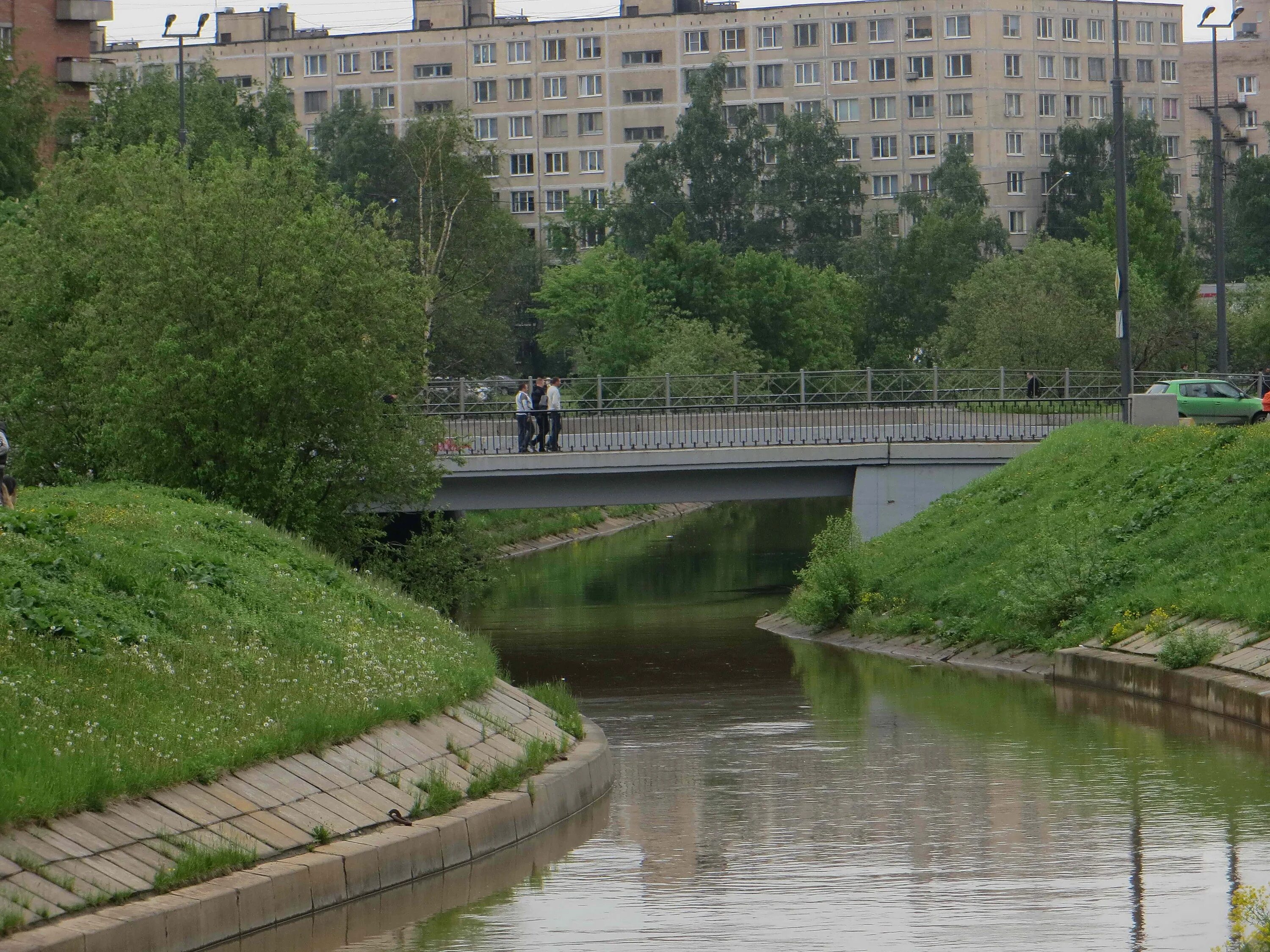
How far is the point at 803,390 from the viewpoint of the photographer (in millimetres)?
41281

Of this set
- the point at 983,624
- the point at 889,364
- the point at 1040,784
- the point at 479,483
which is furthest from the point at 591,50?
the point at 1040,784

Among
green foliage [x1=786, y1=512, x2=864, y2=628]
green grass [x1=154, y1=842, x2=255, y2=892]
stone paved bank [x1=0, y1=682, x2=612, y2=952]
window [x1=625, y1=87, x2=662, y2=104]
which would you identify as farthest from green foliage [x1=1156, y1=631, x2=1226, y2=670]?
window [x1=625, y1=87, x2=662, y2=104]

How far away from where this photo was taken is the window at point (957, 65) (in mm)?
117062

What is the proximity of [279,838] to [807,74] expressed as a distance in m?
113

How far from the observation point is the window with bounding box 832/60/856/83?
119188 millimetres

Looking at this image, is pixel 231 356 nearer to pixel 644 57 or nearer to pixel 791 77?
pixel 644 57

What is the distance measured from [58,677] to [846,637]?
2094cm

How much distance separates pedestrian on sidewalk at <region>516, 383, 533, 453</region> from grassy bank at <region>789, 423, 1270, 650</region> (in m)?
6.14

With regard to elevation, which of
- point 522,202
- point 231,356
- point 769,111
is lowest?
point 231,356

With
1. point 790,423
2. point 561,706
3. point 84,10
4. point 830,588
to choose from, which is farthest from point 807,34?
point 561,706

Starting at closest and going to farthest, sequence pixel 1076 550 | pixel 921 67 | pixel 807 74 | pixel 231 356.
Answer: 1. pixel 231 356
2. pixel 1076 550
3. pixel 921 67
4. pixel 807 74

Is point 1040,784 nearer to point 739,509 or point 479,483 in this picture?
point 479,483

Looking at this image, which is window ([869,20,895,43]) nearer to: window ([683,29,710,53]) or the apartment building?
the apartment building

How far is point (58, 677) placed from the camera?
12344 mm
